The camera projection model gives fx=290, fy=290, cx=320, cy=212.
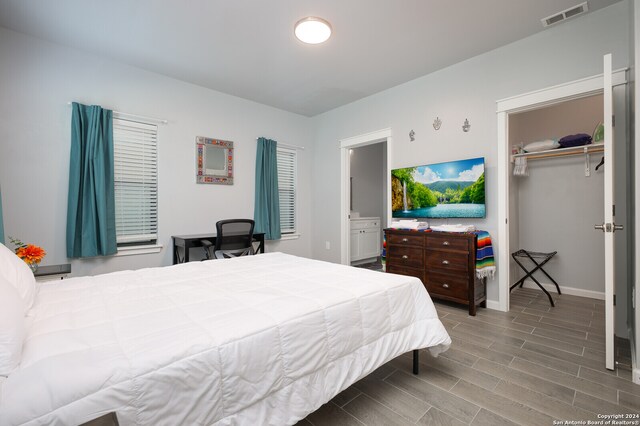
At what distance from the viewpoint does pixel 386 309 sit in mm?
1654

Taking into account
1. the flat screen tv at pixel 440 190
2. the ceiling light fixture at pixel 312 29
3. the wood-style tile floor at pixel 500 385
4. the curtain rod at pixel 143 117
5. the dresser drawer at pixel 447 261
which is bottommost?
the wood-style tile floor at pixel 500 385

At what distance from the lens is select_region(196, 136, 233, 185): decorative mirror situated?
13.3ft

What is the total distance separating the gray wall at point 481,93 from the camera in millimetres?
2598

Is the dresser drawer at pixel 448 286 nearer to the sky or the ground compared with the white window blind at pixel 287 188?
nearer to the ground

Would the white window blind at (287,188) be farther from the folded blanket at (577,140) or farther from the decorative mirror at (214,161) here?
the folded blanket at (577,140)

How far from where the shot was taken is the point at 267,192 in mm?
4703

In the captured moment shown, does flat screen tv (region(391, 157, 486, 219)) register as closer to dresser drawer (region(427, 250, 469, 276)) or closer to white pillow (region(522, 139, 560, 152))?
dresser drawer (region(427, 250, 469, 276))

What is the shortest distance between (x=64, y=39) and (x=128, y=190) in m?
1.62

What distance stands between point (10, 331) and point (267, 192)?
12.7ft

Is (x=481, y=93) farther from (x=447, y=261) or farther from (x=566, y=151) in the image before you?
(x=447, y=261)

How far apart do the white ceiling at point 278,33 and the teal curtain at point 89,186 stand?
797 millimetres

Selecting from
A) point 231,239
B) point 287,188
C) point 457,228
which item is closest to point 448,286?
point 457,228

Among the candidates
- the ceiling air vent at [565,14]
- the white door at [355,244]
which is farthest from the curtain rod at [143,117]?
the ceiling air vent at [565,14]

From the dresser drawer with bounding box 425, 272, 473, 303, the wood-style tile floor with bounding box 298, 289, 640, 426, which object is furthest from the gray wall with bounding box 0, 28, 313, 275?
the wood-style tile floor with bounding box 298, 289, 640, 426
